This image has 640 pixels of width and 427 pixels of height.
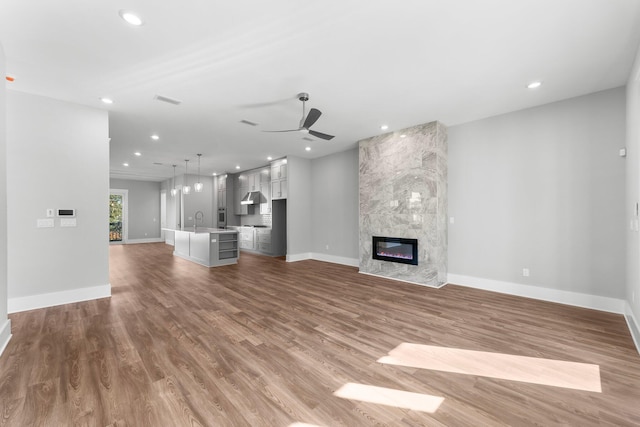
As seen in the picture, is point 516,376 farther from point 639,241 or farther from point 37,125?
point 37,125

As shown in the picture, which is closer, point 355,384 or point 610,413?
point 610,413

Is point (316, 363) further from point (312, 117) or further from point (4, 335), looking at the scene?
point (4, 335)

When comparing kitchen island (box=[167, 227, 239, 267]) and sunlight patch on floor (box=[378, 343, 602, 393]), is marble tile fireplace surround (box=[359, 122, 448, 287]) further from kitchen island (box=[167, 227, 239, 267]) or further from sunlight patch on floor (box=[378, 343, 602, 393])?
kitchen island (box=[167, 227, 239, 267])

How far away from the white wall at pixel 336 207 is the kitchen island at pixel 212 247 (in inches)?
89.5

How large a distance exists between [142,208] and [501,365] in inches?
548

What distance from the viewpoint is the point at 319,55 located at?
9.19 ft

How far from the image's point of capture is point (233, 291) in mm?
4551

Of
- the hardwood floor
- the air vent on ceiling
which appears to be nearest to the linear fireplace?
the hardwood floor

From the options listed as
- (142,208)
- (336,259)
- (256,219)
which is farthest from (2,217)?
(142,208)

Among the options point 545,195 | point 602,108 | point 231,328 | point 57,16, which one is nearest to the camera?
point 57,16

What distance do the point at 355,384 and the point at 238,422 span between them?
87cm

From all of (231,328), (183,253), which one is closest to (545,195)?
(231,328)

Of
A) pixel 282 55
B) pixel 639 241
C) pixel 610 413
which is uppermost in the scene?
pixel 282 55

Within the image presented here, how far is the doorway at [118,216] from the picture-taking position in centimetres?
1169
